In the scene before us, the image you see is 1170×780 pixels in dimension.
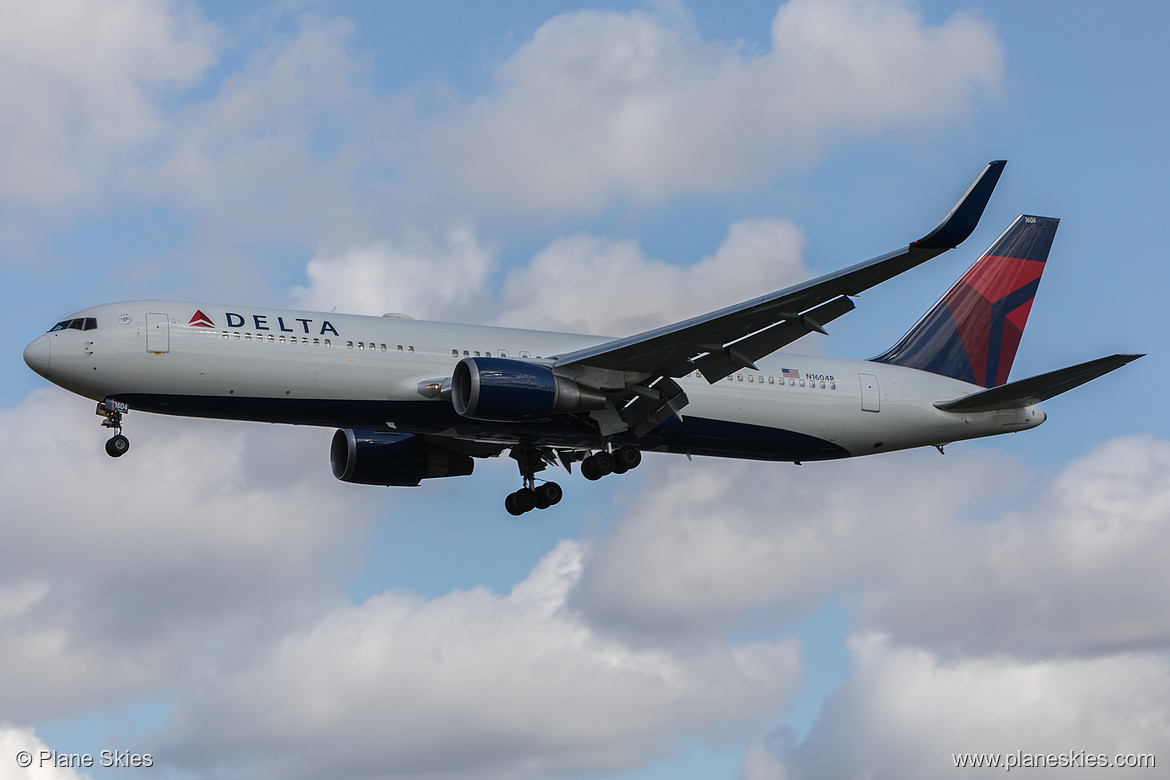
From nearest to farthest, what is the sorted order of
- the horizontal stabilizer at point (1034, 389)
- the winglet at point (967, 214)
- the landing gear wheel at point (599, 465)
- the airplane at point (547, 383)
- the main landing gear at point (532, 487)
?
the winglet at point (967, 214)
the airplane at point (547, 383)
the horizontal stabilizer at point (1034, 389)
the landing gear wheel at point (599, 465)
the main landing gear at point (532, 487)

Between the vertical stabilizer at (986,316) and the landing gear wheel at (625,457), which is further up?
the vertical stabilizer at (986,316)

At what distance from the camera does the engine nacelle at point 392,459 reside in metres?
41.4

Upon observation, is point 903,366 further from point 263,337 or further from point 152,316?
point 152,316

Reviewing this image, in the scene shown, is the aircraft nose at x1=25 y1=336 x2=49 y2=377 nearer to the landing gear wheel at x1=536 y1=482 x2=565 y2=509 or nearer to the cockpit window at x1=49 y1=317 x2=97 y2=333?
the cockpit window at x1=49 y1=317 x2=97 y2=333

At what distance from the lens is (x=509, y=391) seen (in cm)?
3281

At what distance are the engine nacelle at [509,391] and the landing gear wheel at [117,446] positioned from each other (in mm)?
8099

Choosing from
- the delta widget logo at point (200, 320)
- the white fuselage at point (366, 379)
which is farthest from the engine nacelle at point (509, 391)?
the delta widget logo at point (200, 320)

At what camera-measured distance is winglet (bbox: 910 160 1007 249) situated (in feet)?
89.0

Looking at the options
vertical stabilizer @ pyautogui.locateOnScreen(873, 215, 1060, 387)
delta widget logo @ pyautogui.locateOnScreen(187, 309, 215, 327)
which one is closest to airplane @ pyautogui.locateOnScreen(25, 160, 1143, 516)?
delta widget logo @ pyautogui.locateOnScreen(187, 309, 215, 327)

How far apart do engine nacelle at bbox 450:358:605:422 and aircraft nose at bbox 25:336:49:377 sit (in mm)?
9639

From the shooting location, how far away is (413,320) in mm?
35281

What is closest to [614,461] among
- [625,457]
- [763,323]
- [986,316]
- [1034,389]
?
[625,457]

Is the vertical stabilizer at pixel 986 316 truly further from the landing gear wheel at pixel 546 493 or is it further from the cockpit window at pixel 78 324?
the cockpit window at pixel 78 324

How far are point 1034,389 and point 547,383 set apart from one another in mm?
13965
